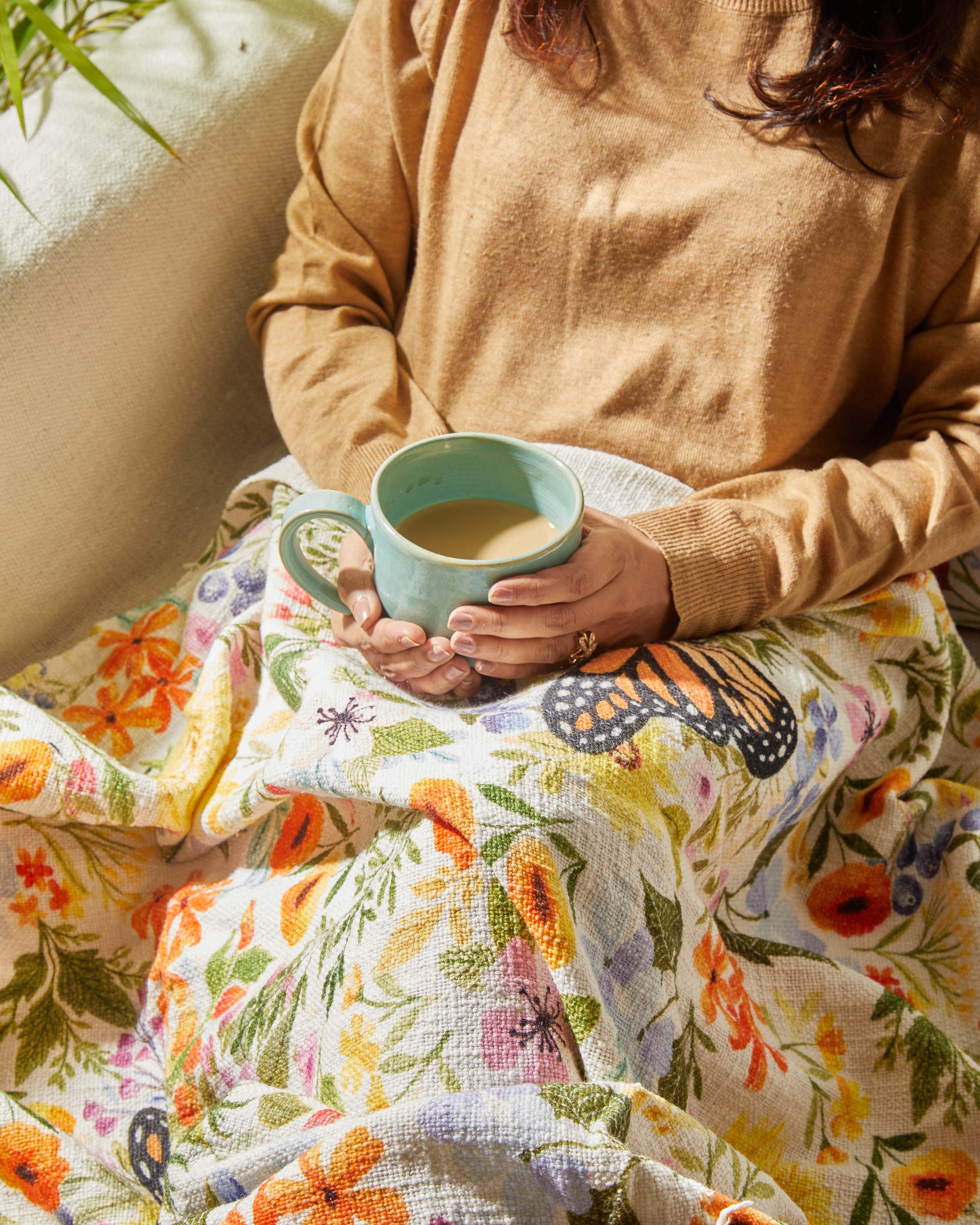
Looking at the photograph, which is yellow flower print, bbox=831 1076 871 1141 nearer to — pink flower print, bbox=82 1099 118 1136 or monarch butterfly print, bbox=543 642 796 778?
monarch butterfly print, bbox=543 642 796 778

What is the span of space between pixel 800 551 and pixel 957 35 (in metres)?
0.41

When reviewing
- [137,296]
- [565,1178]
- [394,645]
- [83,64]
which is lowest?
[565,1178]

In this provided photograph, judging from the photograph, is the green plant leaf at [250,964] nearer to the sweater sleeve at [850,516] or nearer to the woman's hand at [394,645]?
the woman's hand at [394,645]

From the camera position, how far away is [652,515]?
0.77m

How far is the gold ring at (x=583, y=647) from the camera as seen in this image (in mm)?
692

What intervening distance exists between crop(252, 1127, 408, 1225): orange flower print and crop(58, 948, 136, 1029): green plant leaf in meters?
0.28

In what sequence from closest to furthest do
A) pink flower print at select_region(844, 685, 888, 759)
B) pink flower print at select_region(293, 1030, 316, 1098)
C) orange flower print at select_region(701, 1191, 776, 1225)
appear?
orange flower print at select_region(701, 1191, 776, 1225)
pink flower print at select_region(293, 1030, 316, 1098)
pink flower print at select_region(844, 685, 888, 759)

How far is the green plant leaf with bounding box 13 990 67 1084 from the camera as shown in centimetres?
67

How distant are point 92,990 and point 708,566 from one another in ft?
1.87

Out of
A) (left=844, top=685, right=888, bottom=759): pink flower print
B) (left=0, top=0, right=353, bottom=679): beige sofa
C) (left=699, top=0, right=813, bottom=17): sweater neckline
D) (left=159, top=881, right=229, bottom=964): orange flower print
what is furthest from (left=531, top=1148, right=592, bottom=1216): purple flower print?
(left=699, top=0, right=813, bottom=17): sweater neckline

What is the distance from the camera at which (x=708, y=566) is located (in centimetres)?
74

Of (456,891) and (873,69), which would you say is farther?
(873,69)

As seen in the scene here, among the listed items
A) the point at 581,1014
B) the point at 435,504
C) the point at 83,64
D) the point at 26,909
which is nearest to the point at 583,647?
the point at 435,504

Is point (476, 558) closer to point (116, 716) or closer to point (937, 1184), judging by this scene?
point (116, 716)
